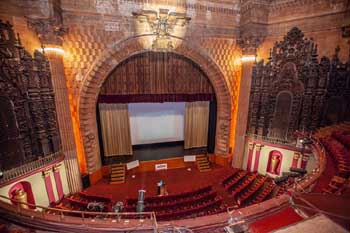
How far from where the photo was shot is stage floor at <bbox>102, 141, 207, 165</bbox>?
11328 mm

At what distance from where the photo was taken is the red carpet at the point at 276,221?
109 inches

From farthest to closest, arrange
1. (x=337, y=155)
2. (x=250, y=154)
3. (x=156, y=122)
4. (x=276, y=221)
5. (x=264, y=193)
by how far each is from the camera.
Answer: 1. (x=156, y=122)
2. (x=250, y=154)
3. (x=264, y=193)
4. (x=337, y=155)
5. (x=276, y=221)

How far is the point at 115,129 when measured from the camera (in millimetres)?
11125

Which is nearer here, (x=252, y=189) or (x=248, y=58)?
(x=252, y=189)

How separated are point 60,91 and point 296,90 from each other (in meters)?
11.9

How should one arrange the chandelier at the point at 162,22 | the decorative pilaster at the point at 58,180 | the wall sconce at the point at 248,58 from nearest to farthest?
1. the decorative pilaster at the point at 58,180
2. the chandelier at the point at 162,22
3. the wall sconce at the point at 248,58

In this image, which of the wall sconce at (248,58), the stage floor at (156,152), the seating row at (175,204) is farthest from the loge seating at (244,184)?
the wall sconce at (248,58)

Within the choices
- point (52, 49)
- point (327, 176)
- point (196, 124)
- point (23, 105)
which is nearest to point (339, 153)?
point (327, 176)

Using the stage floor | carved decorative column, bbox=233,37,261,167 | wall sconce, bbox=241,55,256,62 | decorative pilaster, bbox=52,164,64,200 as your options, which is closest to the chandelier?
carved decorative column, bbox=233,37,261,167

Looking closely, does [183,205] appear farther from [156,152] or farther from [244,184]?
[156,152]

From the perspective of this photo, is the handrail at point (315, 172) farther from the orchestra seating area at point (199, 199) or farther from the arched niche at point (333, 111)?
the arched niche at point (333, 111)

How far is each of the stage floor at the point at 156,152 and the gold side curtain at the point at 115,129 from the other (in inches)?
15.4

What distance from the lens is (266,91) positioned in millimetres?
10219

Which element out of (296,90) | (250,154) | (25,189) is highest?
(296,90)
